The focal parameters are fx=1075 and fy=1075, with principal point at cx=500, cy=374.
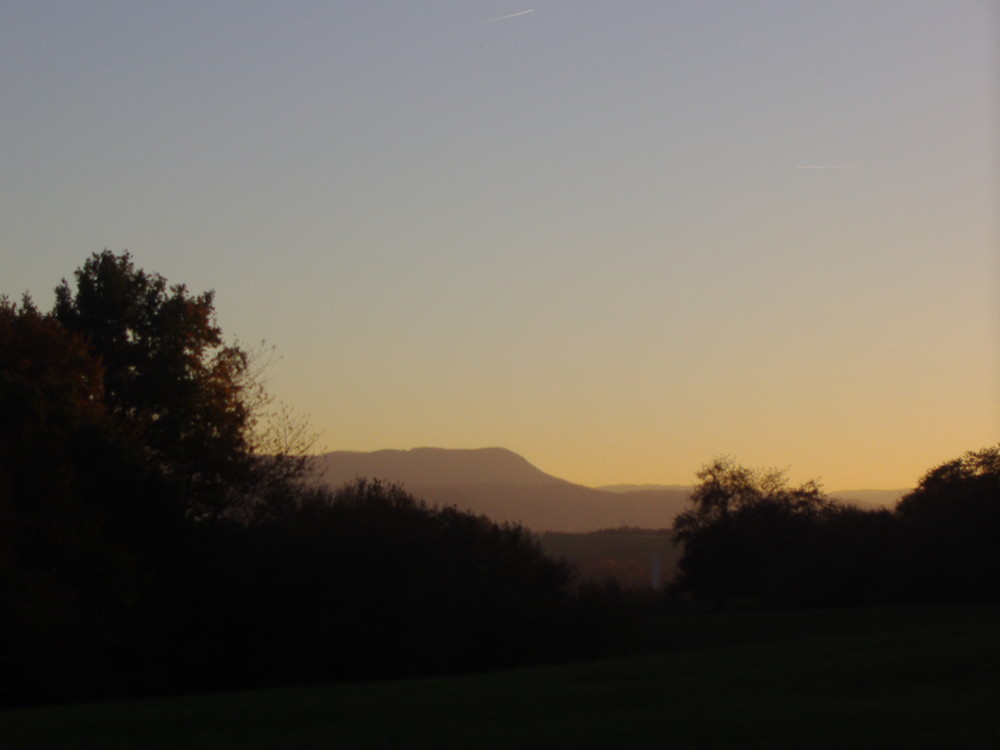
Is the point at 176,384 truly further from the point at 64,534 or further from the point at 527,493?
the point at 527,493

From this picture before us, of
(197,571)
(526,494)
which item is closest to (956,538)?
(197,571)

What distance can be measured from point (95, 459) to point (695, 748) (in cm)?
2373

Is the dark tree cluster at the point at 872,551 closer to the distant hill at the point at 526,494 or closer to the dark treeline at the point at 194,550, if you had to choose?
the dark treeline at the point at 194,550

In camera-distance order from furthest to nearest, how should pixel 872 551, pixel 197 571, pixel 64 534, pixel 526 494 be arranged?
1. pixel 526 494
2. pixel 872 551
3. pixel 197 571
4. pixel 64 534

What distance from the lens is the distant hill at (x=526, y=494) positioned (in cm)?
13788

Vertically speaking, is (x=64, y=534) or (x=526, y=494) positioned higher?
(x=526, y=494)

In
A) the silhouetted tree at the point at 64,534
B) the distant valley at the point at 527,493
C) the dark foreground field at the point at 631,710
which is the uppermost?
the distant valley at the point at 527,493

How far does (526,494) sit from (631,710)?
14244cm

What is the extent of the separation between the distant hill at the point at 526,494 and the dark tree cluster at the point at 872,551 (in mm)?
68440

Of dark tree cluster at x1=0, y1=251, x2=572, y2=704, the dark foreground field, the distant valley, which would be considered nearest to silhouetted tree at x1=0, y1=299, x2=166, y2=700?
dark tree cluster at x1=0, y1=251, x2=572, y2=704

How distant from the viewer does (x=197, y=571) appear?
3084cm

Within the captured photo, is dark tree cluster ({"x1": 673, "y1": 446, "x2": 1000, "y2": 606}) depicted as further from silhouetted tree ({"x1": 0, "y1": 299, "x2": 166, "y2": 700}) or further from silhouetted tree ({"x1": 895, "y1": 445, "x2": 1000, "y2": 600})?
silhouetted tree ({"x1": 0, "y1": 299, "x2": 166, "y2": 700})

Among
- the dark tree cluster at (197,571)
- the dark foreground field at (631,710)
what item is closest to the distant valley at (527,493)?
the dark tree cluster at (197,571)

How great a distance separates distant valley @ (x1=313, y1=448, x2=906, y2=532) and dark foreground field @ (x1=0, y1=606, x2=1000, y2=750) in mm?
109131
